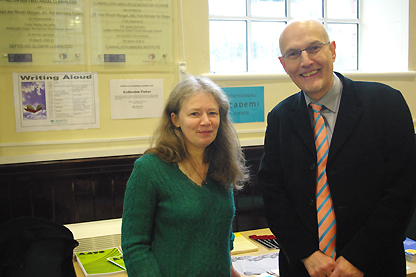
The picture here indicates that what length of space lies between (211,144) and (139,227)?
1.51ft

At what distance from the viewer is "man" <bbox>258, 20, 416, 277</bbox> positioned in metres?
1.31

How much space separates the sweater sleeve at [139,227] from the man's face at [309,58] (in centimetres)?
72

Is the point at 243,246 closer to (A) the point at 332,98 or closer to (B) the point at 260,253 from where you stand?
(B) the point at 260,253

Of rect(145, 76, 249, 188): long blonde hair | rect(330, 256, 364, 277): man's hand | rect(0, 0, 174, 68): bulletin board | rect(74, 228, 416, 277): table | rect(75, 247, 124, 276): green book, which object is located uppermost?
rect(0, 0, 174, 68): bulletin board

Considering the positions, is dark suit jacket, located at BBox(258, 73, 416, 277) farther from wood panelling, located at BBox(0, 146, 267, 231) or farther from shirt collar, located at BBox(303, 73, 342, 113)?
wood panelling, located at BBox(0, 146, 267, 231)

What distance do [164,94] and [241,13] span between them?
111 centimetres

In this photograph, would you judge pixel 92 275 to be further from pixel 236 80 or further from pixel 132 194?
pixel 236 80

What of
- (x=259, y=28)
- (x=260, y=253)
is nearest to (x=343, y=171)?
(x=260, y=253)

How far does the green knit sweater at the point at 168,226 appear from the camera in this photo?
1.29 metres

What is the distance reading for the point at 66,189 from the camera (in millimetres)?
2449

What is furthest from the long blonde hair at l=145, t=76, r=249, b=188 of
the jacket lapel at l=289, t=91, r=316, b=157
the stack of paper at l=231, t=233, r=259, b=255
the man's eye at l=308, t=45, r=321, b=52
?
the stack of paper at l=231, t=233, r=259, b=255

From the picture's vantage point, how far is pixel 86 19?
2.44 metres

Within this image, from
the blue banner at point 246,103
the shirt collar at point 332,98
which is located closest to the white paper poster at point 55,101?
the blue banner at point 246,103

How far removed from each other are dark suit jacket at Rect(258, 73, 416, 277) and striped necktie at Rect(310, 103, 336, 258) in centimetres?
2
